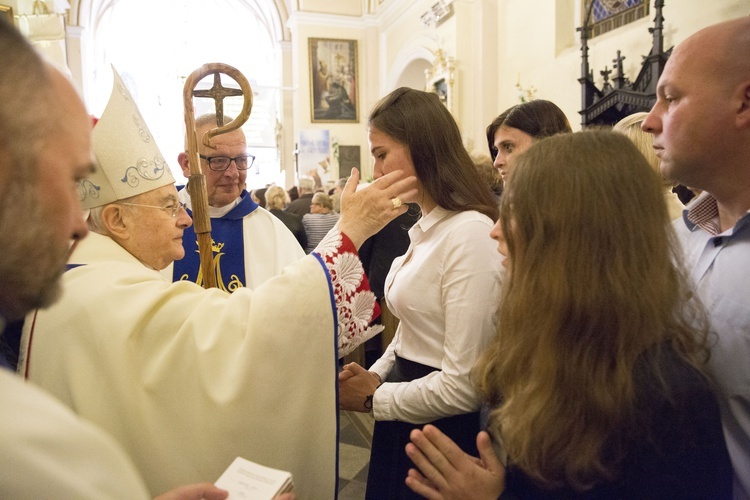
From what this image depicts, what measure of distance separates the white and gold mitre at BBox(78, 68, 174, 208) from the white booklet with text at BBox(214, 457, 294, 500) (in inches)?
34.1

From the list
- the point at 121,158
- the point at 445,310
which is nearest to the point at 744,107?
the point at 445,310

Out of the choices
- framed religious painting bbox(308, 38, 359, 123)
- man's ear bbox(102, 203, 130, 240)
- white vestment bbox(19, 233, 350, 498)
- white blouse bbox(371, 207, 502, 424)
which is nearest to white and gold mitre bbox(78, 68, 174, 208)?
man's ear bbox(102, 203, 130, 240)

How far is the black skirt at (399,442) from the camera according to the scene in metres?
1.56

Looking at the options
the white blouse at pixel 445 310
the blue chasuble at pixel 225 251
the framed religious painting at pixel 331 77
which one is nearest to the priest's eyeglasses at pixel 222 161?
the blue chasuble at pixel 225 251

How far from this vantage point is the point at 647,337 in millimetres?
992

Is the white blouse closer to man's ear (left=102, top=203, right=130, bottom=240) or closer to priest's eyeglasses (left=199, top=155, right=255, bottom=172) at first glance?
man's ear (left=102, top=203, right=130, bottom=240)

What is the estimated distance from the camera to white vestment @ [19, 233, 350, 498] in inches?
46.5

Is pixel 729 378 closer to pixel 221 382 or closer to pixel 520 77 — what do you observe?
pixel 221 382

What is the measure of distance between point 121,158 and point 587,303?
4.37ft

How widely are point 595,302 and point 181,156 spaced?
2.42 m

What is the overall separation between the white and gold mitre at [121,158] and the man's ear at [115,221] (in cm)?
2

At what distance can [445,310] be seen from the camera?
150cm

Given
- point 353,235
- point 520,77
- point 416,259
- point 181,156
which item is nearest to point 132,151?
point 353,235

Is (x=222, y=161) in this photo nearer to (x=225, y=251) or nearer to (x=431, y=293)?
(x=225, y=251)
